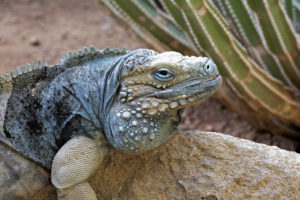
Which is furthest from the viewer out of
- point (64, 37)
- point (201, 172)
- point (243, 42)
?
point (64, 37)

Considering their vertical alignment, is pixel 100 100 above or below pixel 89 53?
below

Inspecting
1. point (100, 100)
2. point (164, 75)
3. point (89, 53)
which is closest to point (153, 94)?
point (164, 75)

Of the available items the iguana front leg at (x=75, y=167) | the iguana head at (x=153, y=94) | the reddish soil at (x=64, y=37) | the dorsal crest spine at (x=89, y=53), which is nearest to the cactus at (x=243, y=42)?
the reddish soil at (x=64, y=37)

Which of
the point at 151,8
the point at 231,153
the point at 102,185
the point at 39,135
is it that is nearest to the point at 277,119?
the point at 151,8

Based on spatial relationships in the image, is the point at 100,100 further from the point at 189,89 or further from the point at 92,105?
the point at 189,89

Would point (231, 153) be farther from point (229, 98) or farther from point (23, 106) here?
point (229, 98)
